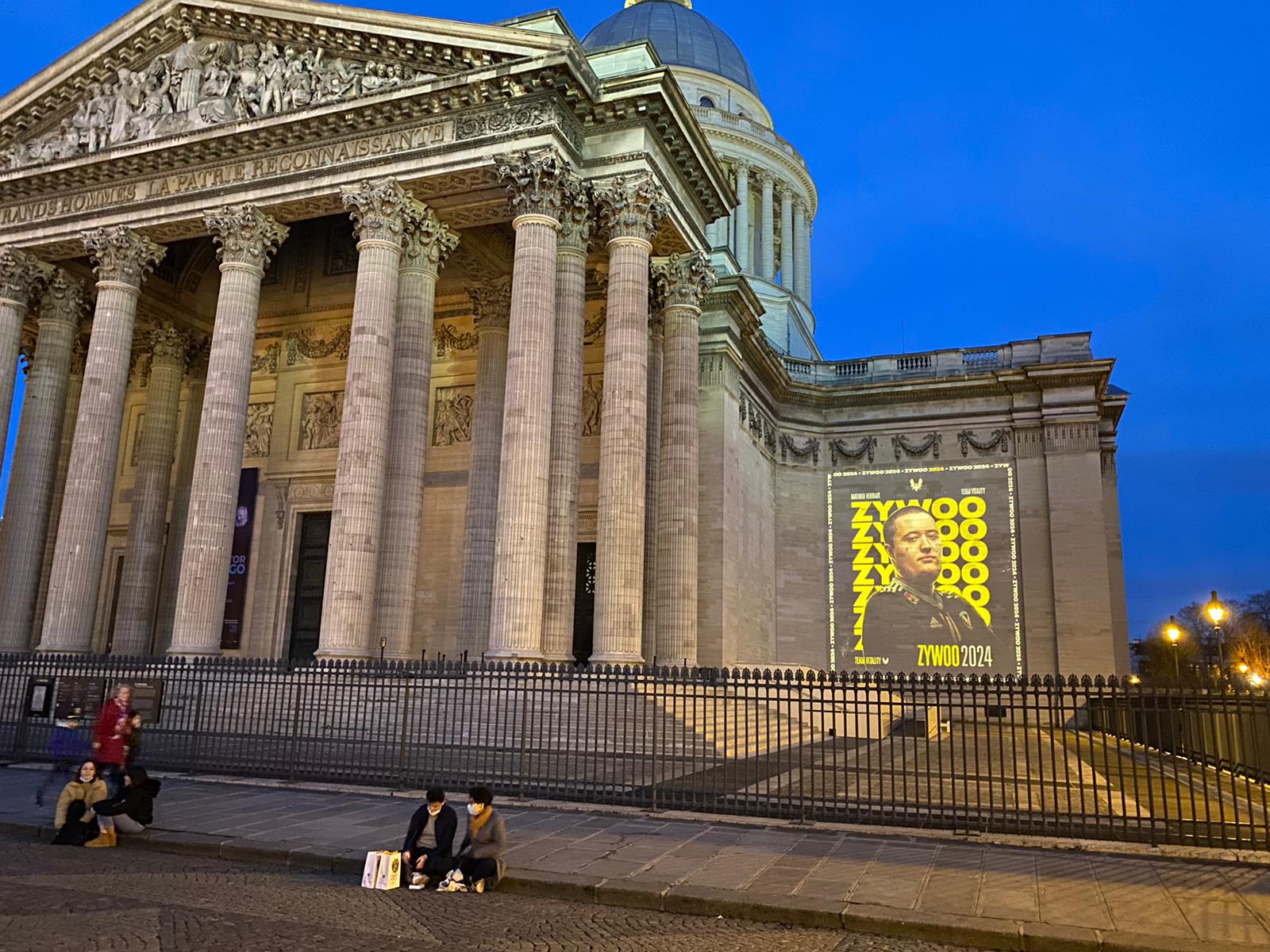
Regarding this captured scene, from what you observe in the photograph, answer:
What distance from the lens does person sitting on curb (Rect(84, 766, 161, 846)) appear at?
365 inches

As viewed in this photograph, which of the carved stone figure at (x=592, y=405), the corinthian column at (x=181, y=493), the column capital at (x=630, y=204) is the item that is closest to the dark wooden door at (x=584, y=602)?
the carved stone figure at (x=592, y=405)

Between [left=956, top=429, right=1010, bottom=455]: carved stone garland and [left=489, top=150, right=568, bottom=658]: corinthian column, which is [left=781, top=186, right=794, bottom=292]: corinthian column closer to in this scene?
[left=956, top=429, right=1010, bottom=455]: carved stone garland

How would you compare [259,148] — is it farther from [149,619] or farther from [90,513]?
[149,619]

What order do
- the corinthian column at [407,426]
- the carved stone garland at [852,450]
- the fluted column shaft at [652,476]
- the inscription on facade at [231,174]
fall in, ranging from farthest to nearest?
the carved stone garland at [852,450] < the fluted column shaft at [652,476] < the inscription on facade at [231,174] < the corinthian column at [407,426]

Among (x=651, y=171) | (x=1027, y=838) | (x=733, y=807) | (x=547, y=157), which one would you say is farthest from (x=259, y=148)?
(x=1027, y=838)

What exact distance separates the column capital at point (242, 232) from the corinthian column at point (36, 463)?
6667 millimetres

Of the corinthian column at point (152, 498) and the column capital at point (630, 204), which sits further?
the corinthian column at point (152, 498)

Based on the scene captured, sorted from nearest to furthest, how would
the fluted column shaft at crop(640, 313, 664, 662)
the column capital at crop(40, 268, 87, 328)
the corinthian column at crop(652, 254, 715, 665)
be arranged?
the corinthian column at crop(652, 254, 715, 665) < the fluted column shaft at crop(640, 313, 664, 662) < the column capital at crop(40, 268, 87, 328)

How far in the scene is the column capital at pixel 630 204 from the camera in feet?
66.8

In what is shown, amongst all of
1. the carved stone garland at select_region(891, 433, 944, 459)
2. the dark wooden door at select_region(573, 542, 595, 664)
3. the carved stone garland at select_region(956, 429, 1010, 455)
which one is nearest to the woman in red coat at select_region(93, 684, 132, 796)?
the dark wooden door at select_region(573, 542, 595, 664)

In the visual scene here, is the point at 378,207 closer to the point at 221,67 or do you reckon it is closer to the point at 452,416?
the point at 221,67

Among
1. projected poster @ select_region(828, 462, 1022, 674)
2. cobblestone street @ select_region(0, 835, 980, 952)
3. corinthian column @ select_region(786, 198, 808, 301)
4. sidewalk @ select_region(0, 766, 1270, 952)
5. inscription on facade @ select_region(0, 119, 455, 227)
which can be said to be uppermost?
corinthian column @ select_region(786, 198, 808, 301)

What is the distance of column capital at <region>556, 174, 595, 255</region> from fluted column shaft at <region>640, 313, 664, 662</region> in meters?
3.42

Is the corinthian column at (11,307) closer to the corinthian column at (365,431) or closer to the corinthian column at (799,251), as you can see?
the corinthian column at (365,431)
